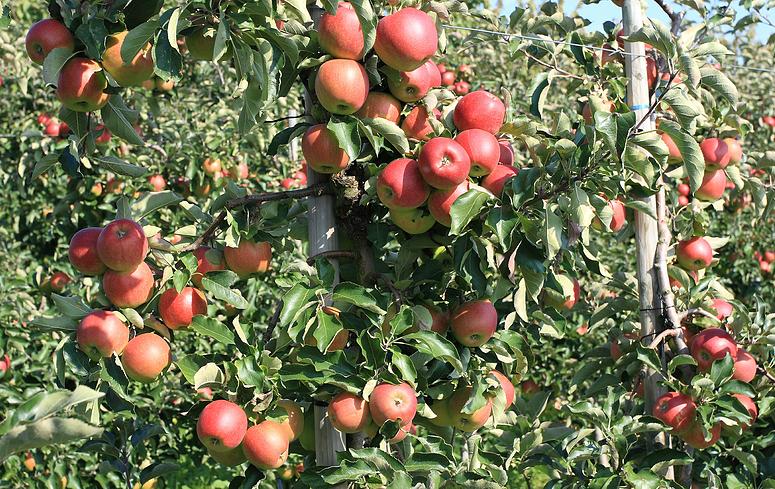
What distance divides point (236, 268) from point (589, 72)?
1026 millimetres

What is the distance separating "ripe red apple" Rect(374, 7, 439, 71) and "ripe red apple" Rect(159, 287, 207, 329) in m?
0.58

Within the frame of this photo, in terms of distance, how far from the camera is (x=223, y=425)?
4.90 ft

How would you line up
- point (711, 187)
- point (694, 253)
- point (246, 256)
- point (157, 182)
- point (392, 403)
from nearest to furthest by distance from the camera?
point (392, 403), point (246, 256), point (694, 253), point (711, 187), point (157, 182)

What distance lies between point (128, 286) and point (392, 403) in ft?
1.72

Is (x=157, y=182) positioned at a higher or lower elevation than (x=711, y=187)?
lower

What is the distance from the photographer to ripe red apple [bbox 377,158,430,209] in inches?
60.4

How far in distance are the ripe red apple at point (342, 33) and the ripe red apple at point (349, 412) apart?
609mm

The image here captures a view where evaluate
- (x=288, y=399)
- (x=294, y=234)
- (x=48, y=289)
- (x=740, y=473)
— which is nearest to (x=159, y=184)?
(x=48, y=289)

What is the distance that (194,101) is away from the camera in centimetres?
457

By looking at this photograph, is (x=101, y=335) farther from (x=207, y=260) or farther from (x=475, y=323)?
(x=475, y=323)

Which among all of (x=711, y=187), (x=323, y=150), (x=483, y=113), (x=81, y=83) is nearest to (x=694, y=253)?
(x=711, y=187)

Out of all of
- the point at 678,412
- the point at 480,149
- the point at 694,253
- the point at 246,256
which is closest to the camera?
the point at 480,149

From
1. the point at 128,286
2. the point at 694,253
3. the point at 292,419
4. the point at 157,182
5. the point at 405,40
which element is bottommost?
the point at 157,182

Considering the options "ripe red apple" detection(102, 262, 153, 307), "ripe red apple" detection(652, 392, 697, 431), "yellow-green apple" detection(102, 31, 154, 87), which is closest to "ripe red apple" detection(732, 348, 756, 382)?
"ripe red apple" detection(652, 392, 697, 431)
